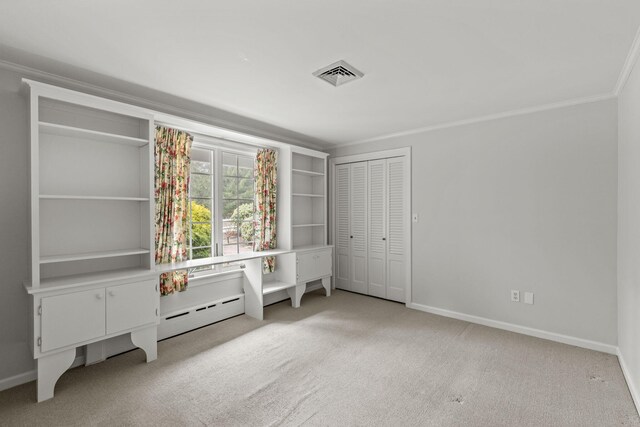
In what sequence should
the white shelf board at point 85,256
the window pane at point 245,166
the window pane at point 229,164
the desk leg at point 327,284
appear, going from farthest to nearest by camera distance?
the desk leg at point 327,284 → the window pane at point 245,166 → the window pane at point 229,164 → the white shelf board at point 85,256

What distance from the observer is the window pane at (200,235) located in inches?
142

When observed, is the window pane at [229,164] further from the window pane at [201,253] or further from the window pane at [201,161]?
the window pane at [201,253]

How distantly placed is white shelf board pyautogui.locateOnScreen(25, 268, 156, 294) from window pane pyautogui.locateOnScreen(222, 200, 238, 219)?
4.17 feet

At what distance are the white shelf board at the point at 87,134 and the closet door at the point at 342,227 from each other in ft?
9.99

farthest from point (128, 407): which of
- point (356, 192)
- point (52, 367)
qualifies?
point (356, 192)

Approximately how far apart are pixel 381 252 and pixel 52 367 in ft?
12.6

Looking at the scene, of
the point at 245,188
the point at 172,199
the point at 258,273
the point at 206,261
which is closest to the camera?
the point at 172,199

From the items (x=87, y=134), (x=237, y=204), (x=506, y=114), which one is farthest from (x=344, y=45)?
(x=237, y=204)

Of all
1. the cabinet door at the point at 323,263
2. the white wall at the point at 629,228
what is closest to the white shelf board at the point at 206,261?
the cabinet door at the point at 323,263

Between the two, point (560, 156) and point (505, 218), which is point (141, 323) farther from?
point (560, 156)

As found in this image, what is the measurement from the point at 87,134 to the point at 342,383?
2.95 m

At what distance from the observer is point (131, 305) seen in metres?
2.59

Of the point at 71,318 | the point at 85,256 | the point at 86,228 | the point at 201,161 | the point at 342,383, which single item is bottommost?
the point at 342,383

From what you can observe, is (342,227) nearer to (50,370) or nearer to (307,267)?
(307,267)
